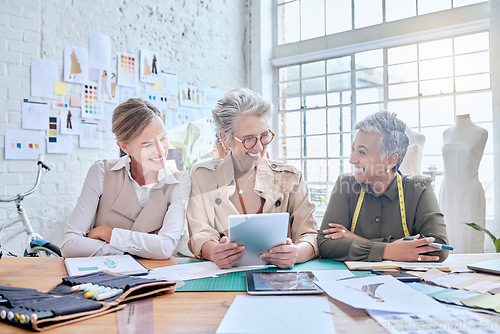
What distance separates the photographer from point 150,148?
2.06 metres

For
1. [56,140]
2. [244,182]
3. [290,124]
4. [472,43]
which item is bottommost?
[244,182]

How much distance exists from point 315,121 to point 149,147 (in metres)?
3.77

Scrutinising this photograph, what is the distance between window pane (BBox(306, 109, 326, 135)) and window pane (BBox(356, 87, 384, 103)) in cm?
51

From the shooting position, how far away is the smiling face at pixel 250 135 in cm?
192

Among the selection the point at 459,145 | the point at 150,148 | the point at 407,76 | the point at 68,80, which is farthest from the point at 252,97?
the point at 407,76

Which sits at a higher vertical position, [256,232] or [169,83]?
[169,83]

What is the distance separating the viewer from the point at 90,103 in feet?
13.4

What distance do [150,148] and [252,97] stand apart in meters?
0.55

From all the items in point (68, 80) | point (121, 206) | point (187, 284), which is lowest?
point (187, 284)

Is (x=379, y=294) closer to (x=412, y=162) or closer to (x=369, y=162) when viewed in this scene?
(x=369, y=162)

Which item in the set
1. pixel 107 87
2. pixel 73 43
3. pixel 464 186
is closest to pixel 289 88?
pixel 107 87

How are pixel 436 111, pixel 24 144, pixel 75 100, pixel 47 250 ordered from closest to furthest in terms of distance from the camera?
1. pixel 47 250
2. pixel 24 144
3. pixel 75 100
4. pixel 436 111

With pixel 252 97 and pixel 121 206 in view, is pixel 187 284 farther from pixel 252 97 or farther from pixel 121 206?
pixel 252 97

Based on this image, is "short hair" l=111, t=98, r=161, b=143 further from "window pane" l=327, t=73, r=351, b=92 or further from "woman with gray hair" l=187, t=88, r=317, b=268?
"window pane" l=327, t=73, r=351, b=92
